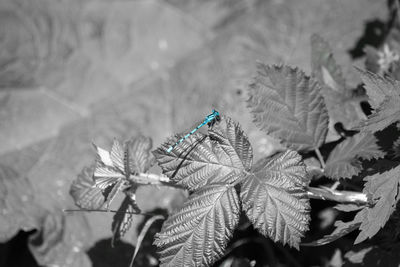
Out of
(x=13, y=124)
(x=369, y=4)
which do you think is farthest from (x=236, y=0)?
(x=13, y=124)

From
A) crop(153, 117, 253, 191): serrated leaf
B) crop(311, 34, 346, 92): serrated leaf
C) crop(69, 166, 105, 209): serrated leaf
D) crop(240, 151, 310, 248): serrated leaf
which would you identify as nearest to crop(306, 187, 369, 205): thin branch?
crop(240, 151, 310, 248): serrated leaf

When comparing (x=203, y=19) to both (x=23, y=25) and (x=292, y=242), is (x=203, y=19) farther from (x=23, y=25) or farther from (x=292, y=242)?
(x=292, y=242)

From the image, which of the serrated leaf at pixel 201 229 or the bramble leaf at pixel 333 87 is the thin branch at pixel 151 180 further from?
the bramble leaf at pixel 333 87

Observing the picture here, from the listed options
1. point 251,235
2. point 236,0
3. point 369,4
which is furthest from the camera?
point 236,0

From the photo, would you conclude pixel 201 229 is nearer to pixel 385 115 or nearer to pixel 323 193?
pixel 323 193

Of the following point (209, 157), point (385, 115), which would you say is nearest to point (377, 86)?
point (385, 115)

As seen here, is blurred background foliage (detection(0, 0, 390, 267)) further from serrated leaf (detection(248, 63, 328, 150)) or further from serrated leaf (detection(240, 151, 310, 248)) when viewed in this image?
serrated leaf (detection(240, 151, 310, 248))
